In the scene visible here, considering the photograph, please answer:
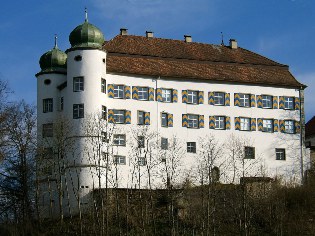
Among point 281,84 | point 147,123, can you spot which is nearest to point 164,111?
point 147,123

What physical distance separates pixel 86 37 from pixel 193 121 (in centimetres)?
962

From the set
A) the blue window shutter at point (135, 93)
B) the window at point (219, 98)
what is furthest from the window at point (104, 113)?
the window at point (219, 98)

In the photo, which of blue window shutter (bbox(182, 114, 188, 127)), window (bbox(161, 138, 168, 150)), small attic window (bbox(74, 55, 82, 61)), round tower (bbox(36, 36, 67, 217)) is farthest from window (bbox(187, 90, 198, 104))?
round tower (bbox(36, 36, 67, 217))

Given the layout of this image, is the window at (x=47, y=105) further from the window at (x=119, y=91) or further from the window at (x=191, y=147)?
the window at (x=191, y=147)

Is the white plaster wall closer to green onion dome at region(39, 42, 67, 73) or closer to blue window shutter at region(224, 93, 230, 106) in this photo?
blue window shutter at region(224, 93, 230, 106)

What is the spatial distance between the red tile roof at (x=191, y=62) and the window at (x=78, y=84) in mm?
2388

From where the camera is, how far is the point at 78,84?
57594mm

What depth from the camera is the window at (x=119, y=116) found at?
192 feet

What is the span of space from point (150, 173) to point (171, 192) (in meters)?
4.16

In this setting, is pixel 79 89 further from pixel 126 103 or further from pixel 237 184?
pixel 237 184

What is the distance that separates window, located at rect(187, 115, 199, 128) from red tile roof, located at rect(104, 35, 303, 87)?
115 inches

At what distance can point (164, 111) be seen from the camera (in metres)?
60.1

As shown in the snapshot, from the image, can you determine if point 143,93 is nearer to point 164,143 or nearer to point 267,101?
point 164,143

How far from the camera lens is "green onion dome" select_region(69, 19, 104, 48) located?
58.5m
